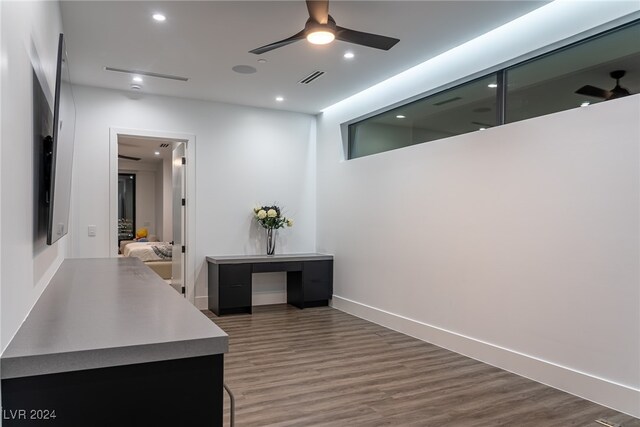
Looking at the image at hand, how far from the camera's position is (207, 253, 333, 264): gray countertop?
215 inches

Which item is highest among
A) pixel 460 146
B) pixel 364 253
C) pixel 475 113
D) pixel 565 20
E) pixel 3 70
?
pixel 565 20

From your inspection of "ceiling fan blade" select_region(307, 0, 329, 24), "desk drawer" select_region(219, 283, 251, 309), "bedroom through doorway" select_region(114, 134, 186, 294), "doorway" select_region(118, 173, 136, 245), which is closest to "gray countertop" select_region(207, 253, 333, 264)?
"desk drawer" select_region(219, 283, 251, 309)

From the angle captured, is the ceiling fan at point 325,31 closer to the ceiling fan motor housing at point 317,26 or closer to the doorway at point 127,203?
the ceiling fan motor housing at point 317,26

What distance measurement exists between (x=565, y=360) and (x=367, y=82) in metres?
3.49

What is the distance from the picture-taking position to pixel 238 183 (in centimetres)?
604

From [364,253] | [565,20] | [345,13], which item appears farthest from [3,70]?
[364,253]

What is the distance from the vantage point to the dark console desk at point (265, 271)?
541 centimetres

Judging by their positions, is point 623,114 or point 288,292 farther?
point 288,292

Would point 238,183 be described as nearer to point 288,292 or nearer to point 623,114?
point 288,292

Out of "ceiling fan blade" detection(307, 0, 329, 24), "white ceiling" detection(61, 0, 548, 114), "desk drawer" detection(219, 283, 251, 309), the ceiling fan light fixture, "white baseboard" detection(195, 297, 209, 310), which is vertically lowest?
"white baseboard" detection(195, 297, 209, 310)

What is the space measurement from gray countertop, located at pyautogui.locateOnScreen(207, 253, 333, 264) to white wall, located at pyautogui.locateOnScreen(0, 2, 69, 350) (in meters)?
3.54

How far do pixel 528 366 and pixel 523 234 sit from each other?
1054mm

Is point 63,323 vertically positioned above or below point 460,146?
below

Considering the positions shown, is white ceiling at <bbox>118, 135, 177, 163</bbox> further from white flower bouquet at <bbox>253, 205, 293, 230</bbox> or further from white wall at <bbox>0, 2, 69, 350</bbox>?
white wall at <bbox>0, 2, 69, 350</bbox>
